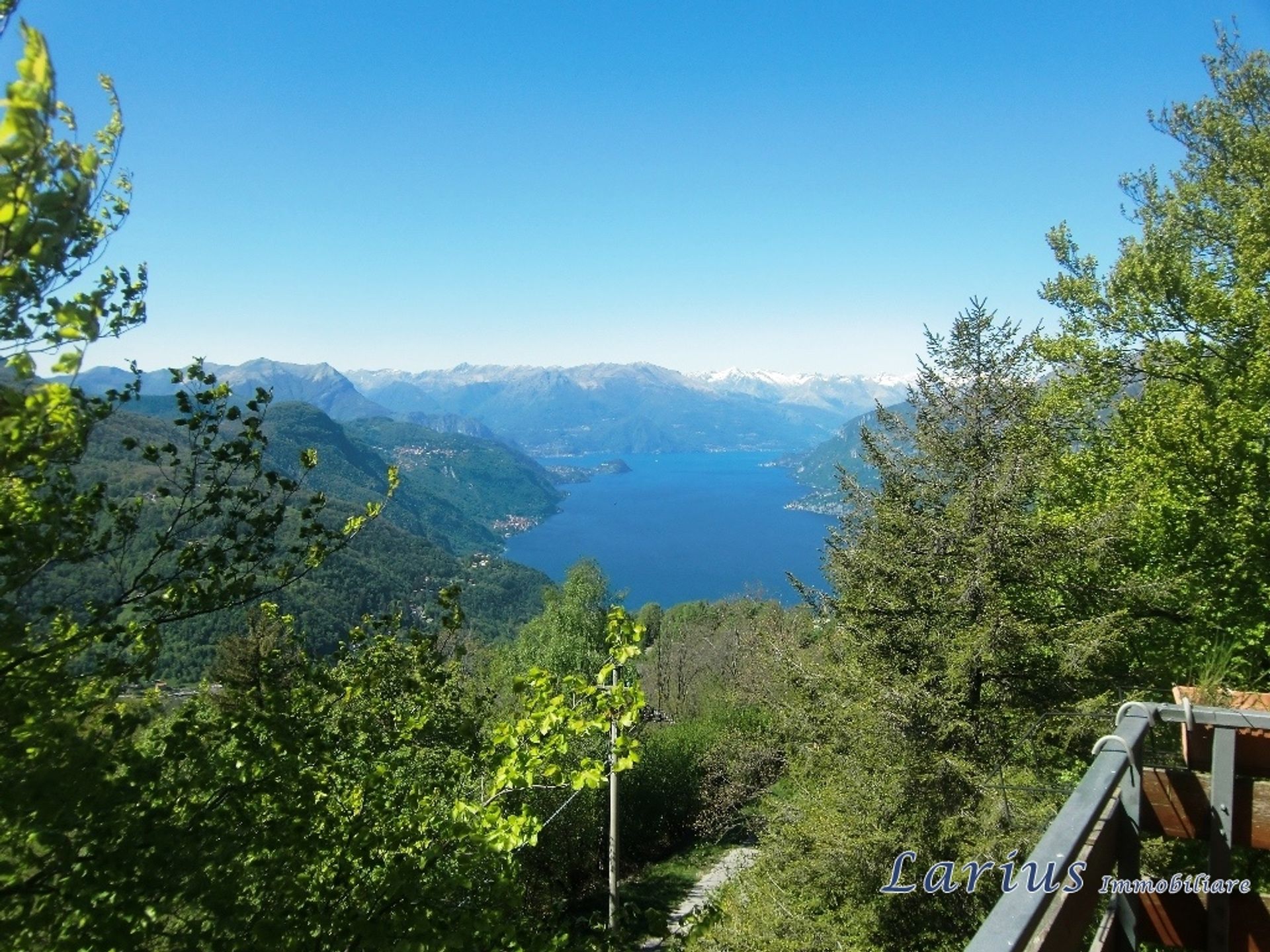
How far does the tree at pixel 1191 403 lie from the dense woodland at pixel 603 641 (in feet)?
0.15

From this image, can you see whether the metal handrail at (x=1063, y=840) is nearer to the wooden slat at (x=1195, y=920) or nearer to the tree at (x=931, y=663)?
the wooden slat at (x=1195, y=920)

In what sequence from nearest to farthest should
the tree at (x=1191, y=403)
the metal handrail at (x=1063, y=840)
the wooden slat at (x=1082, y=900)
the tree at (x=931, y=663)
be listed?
the metal handrail at (x=1063, y=840)
the wooden slat at (x=1082, y=900)
the tree at (x=931, y=663)
the tree at (x=1191, y=403)

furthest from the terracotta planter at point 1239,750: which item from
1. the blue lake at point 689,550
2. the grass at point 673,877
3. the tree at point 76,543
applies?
the blue lake at point 689,550

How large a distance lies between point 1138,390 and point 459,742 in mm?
11612

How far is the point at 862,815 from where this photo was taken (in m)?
7.29

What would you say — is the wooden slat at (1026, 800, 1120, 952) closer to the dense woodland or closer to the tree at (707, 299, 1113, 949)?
the dense woodland

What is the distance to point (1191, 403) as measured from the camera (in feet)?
26.9

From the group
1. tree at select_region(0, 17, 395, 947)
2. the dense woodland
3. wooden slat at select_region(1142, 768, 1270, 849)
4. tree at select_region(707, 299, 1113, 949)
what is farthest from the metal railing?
tree at select_region(707, 299, 1113, 949)

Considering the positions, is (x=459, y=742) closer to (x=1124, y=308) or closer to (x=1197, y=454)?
(x=1197, y=454)

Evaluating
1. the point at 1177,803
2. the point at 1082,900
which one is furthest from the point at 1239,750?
the point at 1082,900

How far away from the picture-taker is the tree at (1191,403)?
8.02 m

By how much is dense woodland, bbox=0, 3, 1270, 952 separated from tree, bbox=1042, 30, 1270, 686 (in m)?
0.05

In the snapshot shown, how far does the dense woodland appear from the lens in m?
2.61

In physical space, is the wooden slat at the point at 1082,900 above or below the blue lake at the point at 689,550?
above
